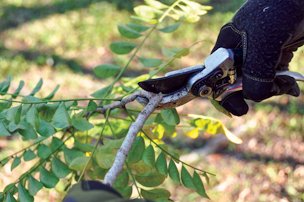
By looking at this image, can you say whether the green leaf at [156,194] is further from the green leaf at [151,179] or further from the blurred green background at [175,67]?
the blurred green background at [175,67]

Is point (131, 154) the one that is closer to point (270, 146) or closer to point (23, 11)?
point (270, 146)

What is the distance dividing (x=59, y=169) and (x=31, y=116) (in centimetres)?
22

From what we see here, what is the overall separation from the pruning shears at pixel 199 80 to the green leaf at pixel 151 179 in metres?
0.25

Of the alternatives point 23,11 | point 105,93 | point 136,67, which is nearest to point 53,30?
point 23,11

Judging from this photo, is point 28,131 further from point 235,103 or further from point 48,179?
point 235,103

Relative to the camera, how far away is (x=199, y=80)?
1.45 m

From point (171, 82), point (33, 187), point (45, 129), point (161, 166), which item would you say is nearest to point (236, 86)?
point (171, 82)

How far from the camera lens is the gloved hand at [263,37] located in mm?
1353

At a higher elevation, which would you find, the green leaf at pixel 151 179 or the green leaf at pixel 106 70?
the green leaf at pixel 106 70

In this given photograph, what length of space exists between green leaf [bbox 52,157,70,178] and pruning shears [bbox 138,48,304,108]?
1.14ft

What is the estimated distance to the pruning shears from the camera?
Answer: 145 cm

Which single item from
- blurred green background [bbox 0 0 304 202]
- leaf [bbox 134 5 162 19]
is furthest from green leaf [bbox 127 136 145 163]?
blurred green background [bbox 0 0 304 202]

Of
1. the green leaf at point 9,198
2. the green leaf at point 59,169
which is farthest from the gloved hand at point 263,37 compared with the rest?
the green leaf at point 9,198

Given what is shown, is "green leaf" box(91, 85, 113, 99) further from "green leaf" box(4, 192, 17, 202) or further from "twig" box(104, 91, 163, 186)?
"green leaf" box(4, 192, 17, 202)
